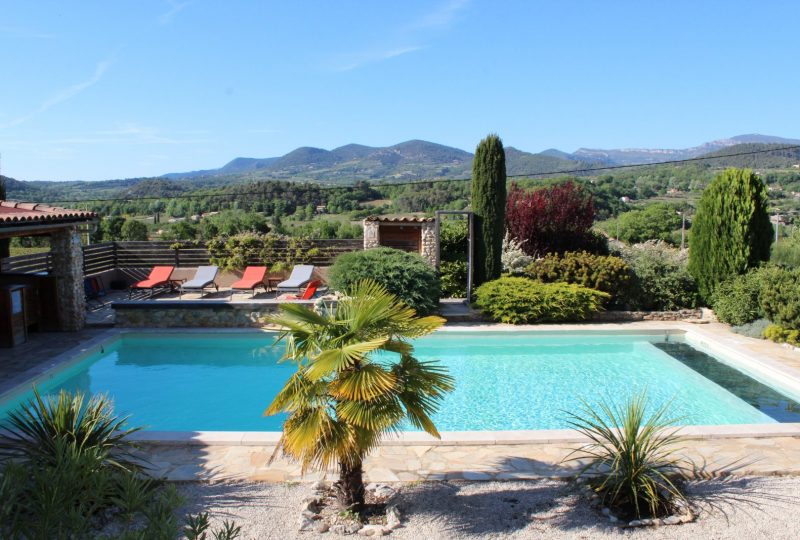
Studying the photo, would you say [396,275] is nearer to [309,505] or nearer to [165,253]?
[309,505]

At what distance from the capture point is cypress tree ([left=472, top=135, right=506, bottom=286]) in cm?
1445

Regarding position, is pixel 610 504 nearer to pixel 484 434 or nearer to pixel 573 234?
pixel 484 434

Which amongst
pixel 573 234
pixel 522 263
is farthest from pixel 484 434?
pixel 573 234

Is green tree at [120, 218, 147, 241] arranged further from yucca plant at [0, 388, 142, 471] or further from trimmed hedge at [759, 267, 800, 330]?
trimmed hedge at [759, 267, 800, 330]

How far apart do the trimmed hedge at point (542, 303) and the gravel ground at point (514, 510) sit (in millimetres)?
7261

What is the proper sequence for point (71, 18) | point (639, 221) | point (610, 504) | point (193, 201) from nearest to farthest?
point (610, 504)
point (71, 18)
point (639, 221)
point (193, 201)

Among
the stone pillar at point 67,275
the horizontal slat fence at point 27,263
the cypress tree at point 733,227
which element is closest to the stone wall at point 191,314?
the stone pillar at point 67,275

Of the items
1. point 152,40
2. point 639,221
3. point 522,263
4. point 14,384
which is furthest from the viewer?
point 639,221

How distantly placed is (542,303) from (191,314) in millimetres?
7434

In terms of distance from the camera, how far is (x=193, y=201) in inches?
1954

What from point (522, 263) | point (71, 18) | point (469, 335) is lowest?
point (469, 335)

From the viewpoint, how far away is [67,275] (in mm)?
11539

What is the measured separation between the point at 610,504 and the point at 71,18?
50.0 ft

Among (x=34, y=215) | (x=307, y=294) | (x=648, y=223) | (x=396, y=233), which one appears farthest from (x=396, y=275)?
(x=648, y=223)
